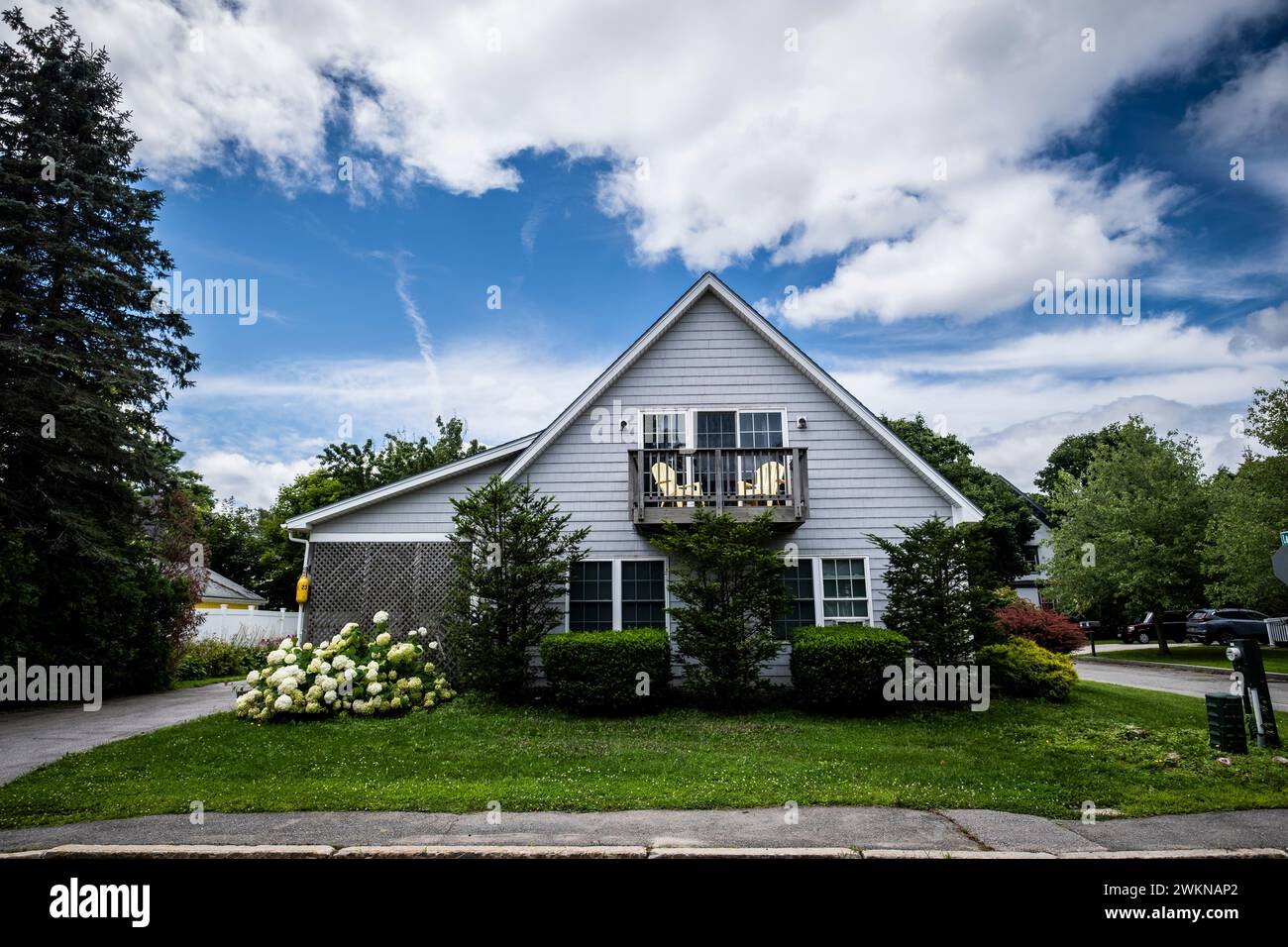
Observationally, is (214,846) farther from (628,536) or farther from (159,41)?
(159,41)

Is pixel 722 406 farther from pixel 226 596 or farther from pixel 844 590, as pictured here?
pixel 226 596

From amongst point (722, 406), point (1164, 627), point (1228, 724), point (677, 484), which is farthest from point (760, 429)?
point (1164, 627)

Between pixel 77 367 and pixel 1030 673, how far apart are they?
22114 mm

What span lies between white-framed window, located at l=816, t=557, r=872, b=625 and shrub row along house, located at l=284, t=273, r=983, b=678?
0.02 metres

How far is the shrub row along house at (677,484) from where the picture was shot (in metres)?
13.4

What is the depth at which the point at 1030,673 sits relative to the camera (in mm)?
13047

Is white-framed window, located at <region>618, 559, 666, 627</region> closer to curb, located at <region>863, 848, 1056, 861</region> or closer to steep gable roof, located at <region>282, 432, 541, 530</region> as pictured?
steep gable roof, located at <region>282, 432, 541, 530</region>

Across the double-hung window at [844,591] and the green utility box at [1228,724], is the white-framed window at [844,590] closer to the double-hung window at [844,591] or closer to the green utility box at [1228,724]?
the double-hung window at [844,591]

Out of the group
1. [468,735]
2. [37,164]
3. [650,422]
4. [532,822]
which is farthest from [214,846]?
[37,164]

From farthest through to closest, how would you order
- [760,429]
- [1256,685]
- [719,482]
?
[760,429], [719,482], [1256,685]

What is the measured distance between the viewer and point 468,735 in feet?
33.5

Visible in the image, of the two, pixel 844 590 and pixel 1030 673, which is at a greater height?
pixel 844 590

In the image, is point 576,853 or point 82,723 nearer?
point 576,853

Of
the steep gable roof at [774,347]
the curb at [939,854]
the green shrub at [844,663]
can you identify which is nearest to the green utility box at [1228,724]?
the green shrub at [844,663]
